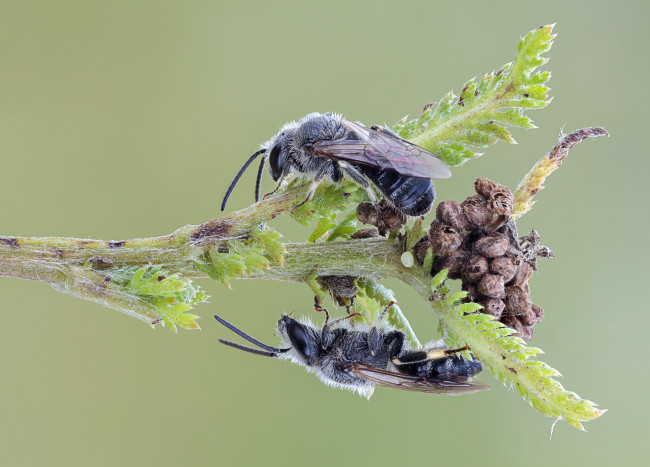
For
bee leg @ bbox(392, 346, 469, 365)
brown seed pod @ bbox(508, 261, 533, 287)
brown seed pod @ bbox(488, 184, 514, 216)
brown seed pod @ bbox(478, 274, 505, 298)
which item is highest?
brown seed pod @ bbox(488, 184, 514, 216)

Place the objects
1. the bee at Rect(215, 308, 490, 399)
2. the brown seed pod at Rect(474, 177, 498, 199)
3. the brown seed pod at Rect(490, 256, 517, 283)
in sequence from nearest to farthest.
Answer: the brown seed pod at Rect(490, 256, 517, 283), the brown seed pod at Rect(474, 177, 498, 199), the bee at Rect(215, 308, 490, 399)

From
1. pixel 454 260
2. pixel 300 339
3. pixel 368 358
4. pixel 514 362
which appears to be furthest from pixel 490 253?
pixel 300 339

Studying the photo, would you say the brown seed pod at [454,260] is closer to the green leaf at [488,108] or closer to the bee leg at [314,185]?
the green leaf at [488,108]

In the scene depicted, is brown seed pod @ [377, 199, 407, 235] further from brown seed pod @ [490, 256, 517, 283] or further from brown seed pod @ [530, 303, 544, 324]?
brown seed pod @ [530, 303, 544, 324]

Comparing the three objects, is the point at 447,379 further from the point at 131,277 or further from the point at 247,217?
the point at 131,277

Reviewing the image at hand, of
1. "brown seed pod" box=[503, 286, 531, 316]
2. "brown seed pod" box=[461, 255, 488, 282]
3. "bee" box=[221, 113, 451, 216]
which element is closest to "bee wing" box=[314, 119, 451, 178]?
"bee" box=[221, 113, 451, 216]

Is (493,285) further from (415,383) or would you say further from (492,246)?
(415,383)
